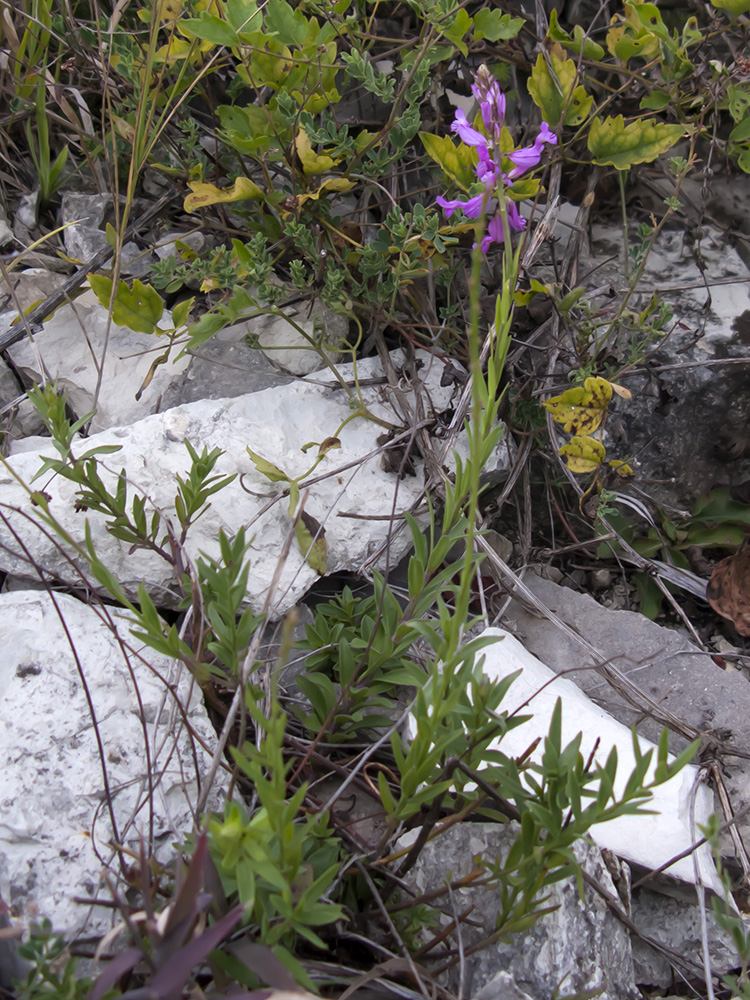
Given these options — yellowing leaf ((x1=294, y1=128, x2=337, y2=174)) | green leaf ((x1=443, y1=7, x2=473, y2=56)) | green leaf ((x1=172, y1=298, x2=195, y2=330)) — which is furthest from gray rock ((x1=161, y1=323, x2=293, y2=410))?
green leaf ((x1=443, y1=7, x2=473, y2=56))

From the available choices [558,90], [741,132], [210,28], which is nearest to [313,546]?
[210,28]

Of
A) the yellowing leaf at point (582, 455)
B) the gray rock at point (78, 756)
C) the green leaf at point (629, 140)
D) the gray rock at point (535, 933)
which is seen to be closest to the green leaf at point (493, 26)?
the green leaf at point (629, 140)

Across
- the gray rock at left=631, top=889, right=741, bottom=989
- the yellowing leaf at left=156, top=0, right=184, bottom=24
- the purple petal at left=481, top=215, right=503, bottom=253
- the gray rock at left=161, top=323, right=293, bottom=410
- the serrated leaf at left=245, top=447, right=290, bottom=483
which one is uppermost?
the yellowing leaf at left=156, top=0, right=184, bottom=24

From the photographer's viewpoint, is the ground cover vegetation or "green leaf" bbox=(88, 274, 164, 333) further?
"green leaf" bbox=(88, 274, 164, 333)

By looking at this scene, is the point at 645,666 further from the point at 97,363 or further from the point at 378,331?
the point at 97,363

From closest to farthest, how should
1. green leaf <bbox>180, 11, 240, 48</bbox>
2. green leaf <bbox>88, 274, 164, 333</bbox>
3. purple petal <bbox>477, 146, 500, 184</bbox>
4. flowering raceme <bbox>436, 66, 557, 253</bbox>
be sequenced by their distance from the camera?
flowering raceme <bbox>436, 66, 557, 253</bbox> < purple petal <bbox>477, 146, 500, 184</bbox> < green leaf <bbox>180, 11, 240, 48</bbox> < green leaf <bbox>88, 274, 164, 333</bbox>

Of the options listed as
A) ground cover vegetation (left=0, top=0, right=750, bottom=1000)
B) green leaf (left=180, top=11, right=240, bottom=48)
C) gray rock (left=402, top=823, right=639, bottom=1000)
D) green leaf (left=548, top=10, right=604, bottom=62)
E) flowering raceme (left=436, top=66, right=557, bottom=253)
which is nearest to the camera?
ground cover vegetation (left=0, top=0, right=750, bottom=1000)

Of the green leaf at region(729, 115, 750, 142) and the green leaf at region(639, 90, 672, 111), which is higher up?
the green leaf at region(639, 90, 672, 111)

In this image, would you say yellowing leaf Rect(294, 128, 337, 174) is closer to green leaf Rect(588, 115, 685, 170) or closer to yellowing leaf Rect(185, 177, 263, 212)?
yellowing leaf Rect(185, 177, 263, 212)
